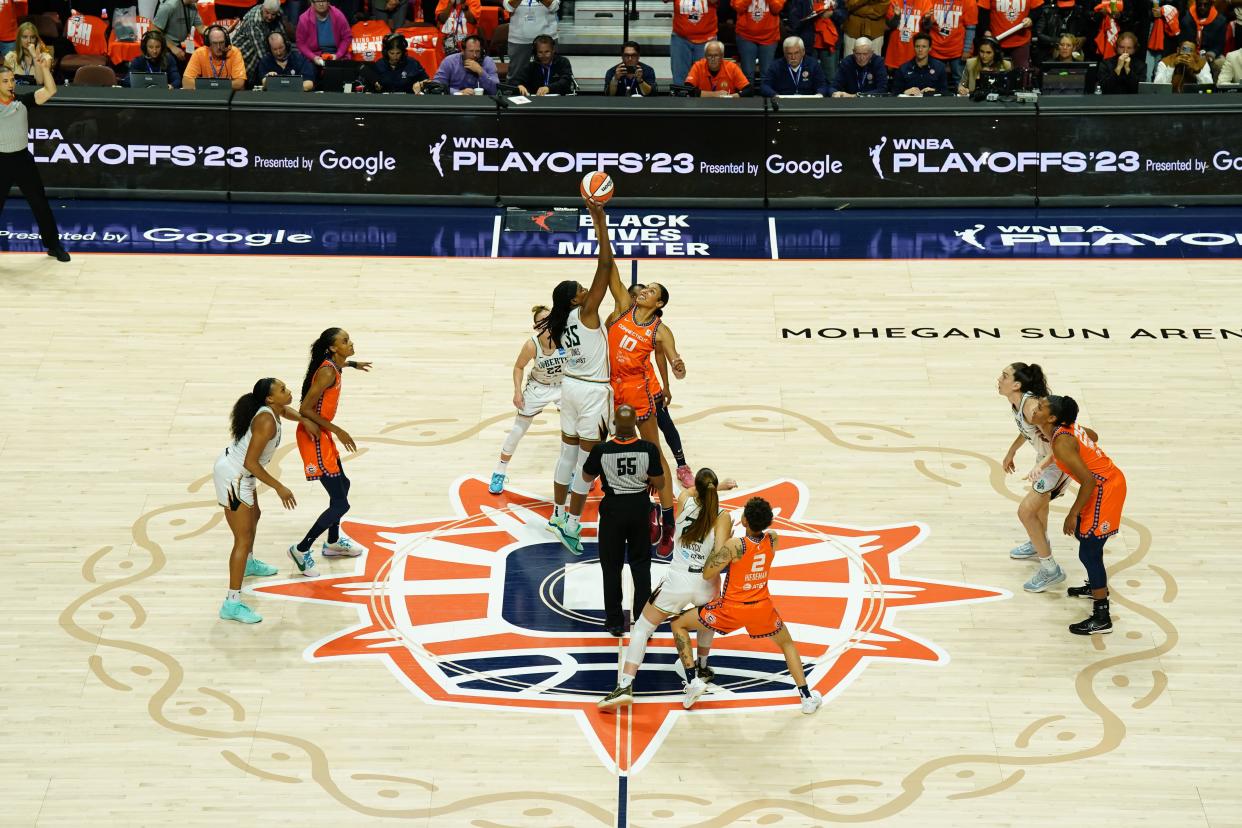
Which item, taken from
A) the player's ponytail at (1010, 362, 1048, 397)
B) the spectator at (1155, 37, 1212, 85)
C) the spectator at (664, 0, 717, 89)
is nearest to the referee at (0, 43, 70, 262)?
the spectator at (664, 0, 717, 89)

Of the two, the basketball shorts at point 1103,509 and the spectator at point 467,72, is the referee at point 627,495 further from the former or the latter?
the spectator at point 467,72

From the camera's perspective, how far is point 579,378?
511 inches

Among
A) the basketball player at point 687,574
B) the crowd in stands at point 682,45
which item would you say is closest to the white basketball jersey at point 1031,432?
the basketball player at point 687,574

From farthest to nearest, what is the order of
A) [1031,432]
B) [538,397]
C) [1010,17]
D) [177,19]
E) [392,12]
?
[392,12] → [177,19] → [1010,17] → [538,397] → [1031,432]

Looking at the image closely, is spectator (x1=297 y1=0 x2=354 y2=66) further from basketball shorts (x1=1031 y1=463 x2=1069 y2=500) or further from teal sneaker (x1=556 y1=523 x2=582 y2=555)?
basketball shorts (x1=1031 y1=463 x2=1069 y2=500)

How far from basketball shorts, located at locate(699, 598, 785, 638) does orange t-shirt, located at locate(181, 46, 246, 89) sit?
1287cm

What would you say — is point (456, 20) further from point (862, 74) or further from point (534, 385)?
point (534, 385)

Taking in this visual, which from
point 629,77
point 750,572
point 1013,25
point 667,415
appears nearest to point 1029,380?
point 750,572

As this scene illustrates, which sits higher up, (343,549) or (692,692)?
(343,549)

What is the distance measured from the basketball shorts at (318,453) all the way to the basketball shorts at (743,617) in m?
3.10

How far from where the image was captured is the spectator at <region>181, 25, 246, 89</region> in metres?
21.1

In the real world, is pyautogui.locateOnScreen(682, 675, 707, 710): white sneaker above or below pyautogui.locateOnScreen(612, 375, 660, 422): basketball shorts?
below

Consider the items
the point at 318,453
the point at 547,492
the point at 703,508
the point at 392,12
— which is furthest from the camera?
the point at 392,12

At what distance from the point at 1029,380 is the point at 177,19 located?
49.2 ft
